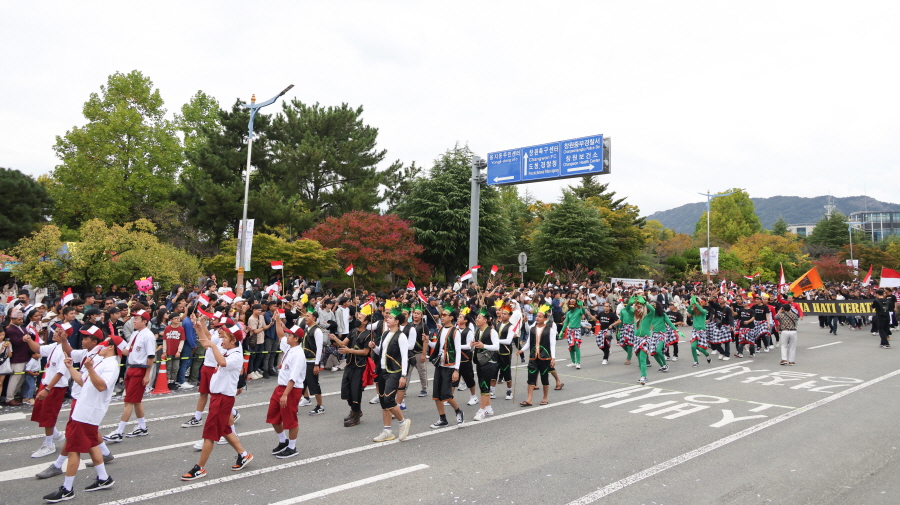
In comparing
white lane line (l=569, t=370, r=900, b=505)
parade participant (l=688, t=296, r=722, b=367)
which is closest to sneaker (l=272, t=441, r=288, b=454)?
white lane line (l=569, t=370, r=900, b=505)

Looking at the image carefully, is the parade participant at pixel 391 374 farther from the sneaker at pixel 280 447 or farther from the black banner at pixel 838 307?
the black banner at pixel 838 307

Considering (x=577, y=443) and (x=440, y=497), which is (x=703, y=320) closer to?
(x=577, y=443)

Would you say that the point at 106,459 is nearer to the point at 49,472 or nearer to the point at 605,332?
the point at 49,472

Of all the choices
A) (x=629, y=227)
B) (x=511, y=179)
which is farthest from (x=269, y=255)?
(x=629, y=227)

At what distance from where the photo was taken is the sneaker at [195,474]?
6250 millimetres

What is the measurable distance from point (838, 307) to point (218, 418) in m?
24.2

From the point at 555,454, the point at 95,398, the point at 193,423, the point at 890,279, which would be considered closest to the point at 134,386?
the point at 193,423

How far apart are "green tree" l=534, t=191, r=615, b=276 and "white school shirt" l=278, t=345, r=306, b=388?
3314cm

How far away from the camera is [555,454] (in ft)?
24.1

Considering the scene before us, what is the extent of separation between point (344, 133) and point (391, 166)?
4.96 m

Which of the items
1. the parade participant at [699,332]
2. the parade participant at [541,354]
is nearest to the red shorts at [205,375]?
the parade participant at [541,354]

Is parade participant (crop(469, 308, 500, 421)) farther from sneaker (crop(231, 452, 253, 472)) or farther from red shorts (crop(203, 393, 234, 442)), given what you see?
red shorts (crop(203, 393, 234, 442))

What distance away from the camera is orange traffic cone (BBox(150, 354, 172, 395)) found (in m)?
11.1

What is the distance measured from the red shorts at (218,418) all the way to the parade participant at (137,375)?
2084mm
